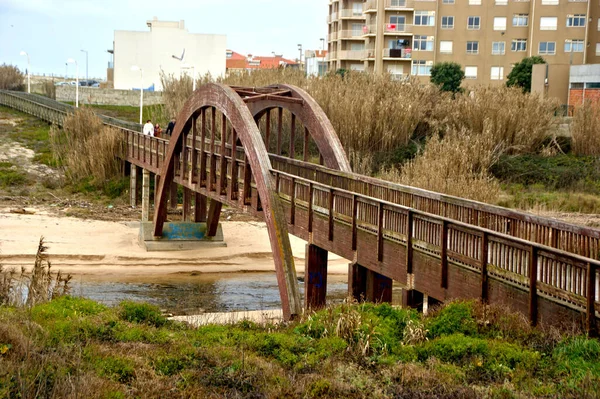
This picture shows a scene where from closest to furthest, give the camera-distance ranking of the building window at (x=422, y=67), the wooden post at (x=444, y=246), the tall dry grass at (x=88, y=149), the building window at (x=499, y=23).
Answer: the wooden post at (x=444, y=246), the tall dry grass at (x=88, y=149), the building window at (x=499, y=23), the building window at (x=422, y=67)

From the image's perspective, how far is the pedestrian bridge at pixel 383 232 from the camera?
1073 centimetres

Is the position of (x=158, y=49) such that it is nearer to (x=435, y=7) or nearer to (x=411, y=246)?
(x=435, y=7)

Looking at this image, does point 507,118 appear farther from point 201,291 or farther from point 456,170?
point 201,291

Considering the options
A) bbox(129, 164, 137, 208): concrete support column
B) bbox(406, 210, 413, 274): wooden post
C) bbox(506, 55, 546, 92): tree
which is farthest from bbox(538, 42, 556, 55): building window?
bbox(406, 210, 413, 274): wooden post

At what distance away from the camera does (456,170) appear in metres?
32.2

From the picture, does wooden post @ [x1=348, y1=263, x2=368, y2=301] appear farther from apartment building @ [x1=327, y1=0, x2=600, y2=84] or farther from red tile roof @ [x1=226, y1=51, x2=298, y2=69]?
red tile roof @ [x1=226, y1=51, x2=298, y2=69]

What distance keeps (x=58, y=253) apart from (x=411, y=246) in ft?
64.7

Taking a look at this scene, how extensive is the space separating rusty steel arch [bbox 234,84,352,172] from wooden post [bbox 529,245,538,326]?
10.3m

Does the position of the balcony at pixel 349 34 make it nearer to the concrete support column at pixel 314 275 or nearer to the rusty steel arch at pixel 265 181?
the rusty steel arch at pixel 265 181

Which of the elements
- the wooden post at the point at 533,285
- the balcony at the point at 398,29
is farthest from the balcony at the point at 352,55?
the wooden post at the point at 533,285

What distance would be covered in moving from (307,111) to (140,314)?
436 inches

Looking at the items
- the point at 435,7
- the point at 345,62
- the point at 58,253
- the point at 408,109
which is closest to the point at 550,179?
the point at 408,109

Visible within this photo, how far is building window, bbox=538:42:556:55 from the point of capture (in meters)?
68.9

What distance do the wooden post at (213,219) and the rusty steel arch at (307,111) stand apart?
7479 millimetres
